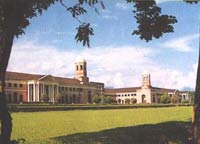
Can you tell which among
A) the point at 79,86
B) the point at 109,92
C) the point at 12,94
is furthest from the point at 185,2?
the point at 109,92

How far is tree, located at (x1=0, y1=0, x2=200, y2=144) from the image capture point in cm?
807

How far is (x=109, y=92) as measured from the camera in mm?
182250

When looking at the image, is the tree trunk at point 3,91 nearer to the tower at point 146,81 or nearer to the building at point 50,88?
the building at point 50,88

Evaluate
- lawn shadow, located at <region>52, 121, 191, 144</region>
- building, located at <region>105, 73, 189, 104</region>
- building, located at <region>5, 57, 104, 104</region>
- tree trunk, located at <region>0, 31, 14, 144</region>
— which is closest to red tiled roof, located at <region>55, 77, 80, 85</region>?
building, located at <region>5, 57, 104, 104</region>

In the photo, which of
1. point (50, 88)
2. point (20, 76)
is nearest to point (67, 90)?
point (50, 88)

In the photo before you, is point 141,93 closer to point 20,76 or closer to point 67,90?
point 67,90

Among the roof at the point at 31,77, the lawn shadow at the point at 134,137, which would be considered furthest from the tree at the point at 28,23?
the roof at the point at 31,77

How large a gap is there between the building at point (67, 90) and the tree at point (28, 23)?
101820 mm

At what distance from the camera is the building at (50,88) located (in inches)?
4633

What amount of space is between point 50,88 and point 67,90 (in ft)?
41.3

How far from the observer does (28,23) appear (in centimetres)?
1008

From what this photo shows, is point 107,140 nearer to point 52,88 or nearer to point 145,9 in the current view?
point 145,9

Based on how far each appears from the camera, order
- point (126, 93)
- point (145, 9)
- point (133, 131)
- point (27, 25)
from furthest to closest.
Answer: point (126, 93), point (133, 131), point (145, 9), point (27, 25)

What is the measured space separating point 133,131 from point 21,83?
10974 cm
